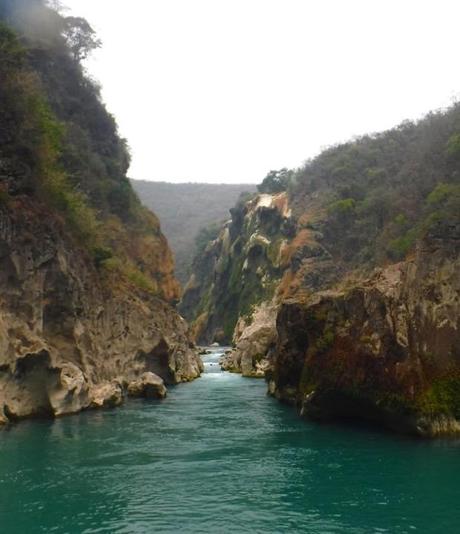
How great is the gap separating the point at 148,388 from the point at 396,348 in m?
19.8

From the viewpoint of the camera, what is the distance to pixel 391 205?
238 ft

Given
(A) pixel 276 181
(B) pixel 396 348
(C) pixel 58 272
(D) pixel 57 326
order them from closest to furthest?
(B) pixel 396 348
(C) pixel 58 272
(D) pixel 57 326
(A) pixel 276 181

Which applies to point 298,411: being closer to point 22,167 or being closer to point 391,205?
point 22,167

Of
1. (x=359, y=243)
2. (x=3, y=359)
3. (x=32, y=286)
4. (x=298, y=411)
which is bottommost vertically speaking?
(x=298, y=411)

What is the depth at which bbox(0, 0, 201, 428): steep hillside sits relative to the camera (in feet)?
95.4

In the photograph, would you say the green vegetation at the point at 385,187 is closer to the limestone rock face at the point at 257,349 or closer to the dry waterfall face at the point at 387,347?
the limestone rock face at the point at 257,349

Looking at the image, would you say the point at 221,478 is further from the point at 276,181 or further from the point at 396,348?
the point at 276,181

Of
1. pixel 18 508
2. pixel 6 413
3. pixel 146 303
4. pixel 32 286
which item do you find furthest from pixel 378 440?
pixel 146 303

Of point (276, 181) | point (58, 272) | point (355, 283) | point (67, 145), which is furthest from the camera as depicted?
point (276, 181)

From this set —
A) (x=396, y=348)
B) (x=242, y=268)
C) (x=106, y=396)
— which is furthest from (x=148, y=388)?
(x=242, y=268)

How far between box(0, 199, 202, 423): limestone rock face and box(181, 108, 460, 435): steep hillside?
11239 mm

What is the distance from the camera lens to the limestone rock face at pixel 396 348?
2314cm

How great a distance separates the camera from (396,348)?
24297 millimetres

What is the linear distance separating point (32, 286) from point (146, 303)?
18212 millimetres
